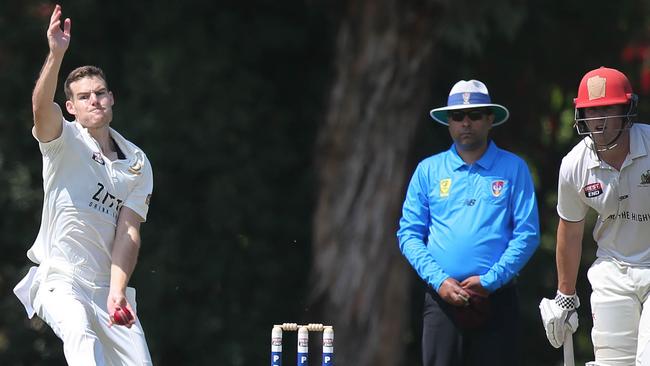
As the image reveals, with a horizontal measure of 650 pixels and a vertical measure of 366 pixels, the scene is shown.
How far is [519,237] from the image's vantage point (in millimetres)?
7477

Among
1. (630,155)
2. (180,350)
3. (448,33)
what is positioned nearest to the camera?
(630,155)

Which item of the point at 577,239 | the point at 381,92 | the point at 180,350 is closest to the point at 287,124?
the point at 381,92

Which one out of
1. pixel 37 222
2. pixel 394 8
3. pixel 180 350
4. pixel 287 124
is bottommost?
pixel 180 350

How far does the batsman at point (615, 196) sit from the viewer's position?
669cm

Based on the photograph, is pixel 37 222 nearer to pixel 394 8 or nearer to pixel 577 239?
pixel 394 8

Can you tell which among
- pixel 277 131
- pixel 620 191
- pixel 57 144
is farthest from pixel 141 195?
pixel 277 131

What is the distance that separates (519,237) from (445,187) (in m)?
0.44

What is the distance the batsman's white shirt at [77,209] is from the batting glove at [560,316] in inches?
81.4

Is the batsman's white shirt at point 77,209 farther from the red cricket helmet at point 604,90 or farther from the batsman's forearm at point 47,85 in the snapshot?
the red cricket helmet at point 604,90

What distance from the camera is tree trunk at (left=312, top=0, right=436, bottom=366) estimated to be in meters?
11.9

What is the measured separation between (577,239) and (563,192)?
0.83 feet

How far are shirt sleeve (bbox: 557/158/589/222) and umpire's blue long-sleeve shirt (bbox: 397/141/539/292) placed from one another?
530 mm

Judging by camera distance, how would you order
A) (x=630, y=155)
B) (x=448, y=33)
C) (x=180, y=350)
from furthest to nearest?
(x=180, y=350) < (x=448, y=33) < (x=630, y=155)

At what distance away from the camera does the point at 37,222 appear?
42.8ft
